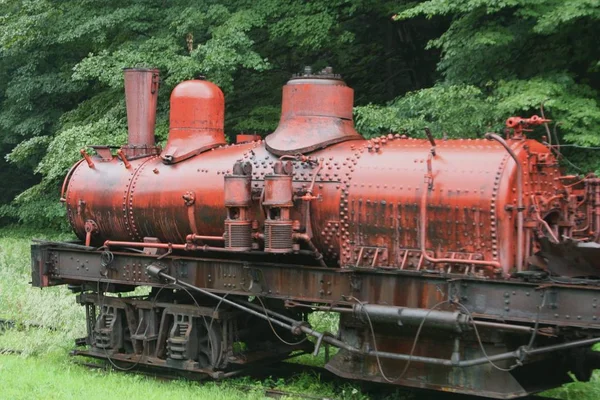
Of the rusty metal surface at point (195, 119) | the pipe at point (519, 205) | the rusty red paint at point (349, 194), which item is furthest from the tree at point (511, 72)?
the pipe at point (519, 205)

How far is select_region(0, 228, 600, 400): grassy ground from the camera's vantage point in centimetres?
922

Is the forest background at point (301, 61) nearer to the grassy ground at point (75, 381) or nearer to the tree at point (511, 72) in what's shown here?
the tree at point (511, 72)

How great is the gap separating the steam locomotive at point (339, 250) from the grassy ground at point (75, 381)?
421 millimetres

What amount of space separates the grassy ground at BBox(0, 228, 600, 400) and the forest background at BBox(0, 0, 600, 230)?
3173 millimetres

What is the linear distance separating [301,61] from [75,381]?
1207cm

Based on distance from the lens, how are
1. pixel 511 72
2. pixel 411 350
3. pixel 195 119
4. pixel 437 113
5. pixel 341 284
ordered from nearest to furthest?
pixel 411 350 < pixel 341 284 < pixel 195 119 < pixel 437 113 < pixel 511 72

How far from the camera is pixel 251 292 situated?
9625 mm

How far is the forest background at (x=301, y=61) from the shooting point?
42.6ft

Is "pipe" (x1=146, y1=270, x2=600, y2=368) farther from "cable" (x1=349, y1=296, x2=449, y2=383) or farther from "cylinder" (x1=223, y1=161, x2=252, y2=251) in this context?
"cylinder" (x1=223, y1=161, x2=252, y2=251)

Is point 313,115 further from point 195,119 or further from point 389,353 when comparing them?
point 389,353

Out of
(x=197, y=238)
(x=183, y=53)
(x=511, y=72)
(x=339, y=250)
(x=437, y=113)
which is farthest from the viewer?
(x=183, y=53)

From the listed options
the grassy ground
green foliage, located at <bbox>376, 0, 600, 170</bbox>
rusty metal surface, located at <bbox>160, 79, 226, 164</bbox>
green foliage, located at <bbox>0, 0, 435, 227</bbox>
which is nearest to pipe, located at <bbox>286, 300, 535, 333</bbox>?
the grassy ground

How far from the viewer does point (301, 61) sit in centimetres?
2036

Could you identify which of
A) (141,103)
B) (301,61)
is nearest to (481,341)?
(141,103)
